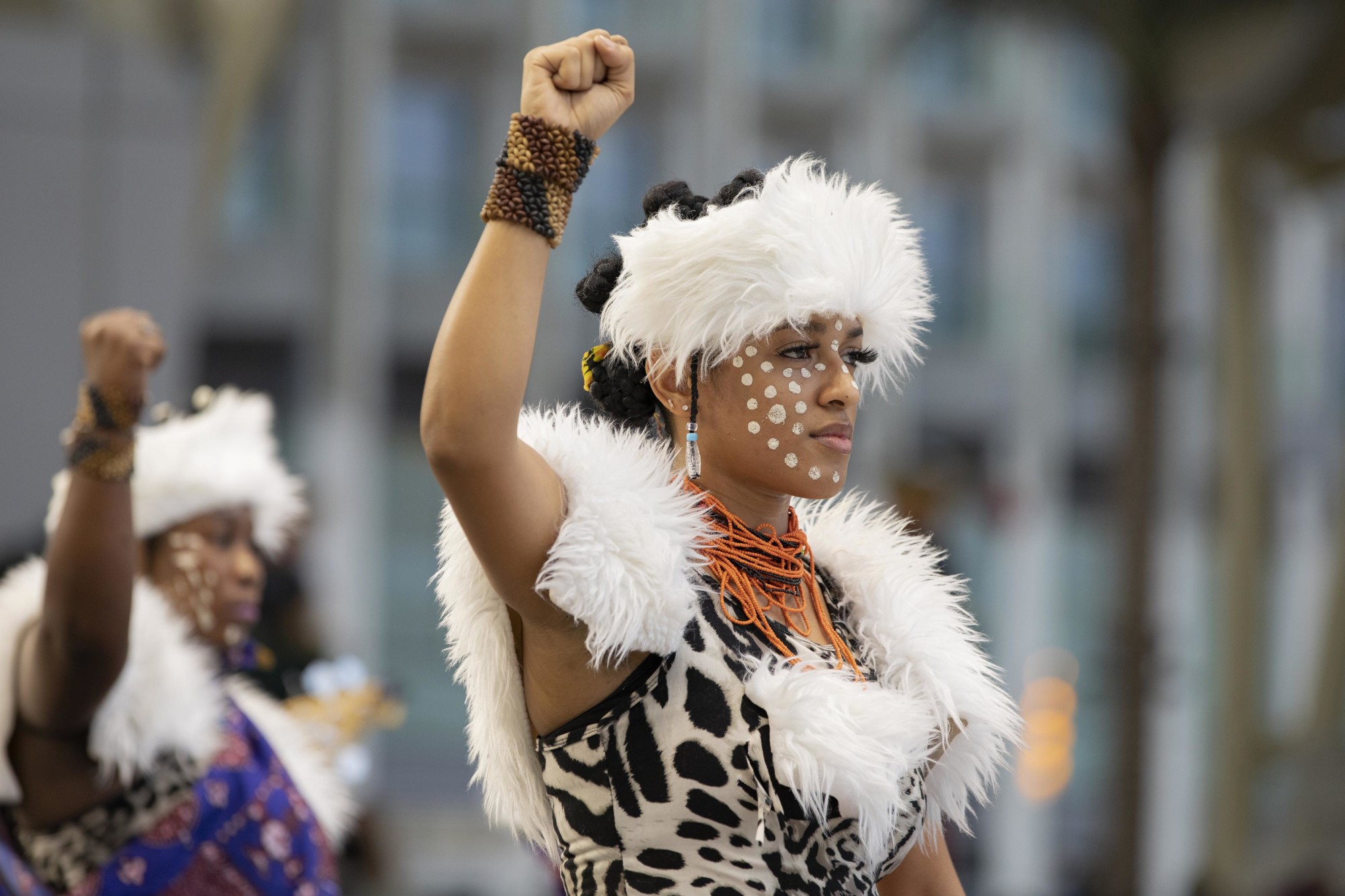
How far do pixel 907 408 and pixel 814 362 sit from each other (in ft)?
37.5

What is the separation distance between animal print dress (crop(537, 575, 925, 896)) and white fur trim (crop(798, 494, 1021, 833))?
0.27 metres

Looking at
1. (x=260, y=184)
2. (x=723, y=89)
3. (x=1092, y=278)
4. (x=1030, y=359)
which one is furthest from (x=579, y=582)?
(x=1092, y=278)

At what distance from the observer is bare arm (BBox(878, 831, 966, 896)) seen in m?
2.17

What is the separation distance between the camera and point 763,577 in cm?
203

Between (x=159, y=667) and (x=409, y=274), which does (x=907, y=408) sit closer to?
(x=409, y=274)

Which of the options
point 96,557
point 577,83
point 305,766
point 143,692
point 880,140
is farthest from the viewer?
point 880,140

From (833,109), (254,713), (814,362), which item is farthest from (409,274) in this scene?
(814,362)

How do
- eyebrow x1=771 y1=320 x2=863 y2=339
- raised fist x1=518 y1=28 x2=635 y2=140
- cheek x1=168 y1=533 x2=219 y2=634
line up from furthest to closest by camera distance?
cheek x1=168 y1=533 x2=219 y2=634 → eyebrow x1=771 y1=320 x2=863 y2=339 → raised fist x1=518 y1=28 x2=635 y2=140

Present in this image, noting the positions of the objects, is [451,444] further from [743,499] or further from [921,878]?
[921,878]

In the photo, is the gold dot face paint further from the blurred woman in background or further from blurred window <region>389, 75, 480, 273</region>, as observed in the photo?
blurred window <region>389, 75, 480, 273</region>

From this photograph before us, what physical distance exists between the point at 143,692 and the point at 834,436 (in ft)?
5.28

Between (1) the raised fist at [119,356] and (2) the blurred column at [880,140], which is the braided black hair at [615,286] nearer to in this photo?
(1) the raised fist at [119,356]

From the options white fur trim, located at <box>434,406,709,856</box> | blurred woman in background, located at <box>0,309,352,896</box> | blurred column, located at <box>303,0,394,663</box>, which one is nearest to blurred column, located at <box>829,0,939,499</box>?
blurred column, located at <box>303,0,394,663</box>

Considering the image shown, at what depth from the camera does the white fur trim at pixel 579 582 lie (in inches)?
68.6
